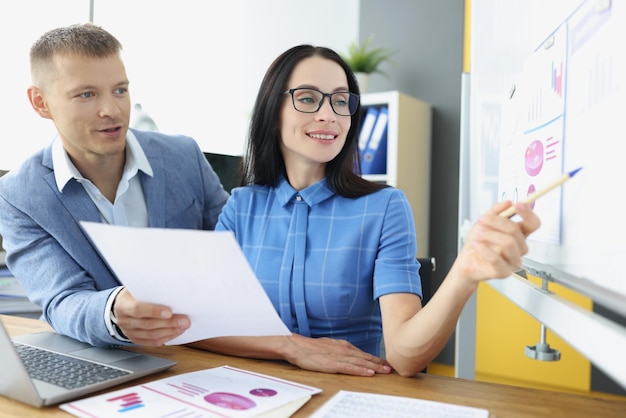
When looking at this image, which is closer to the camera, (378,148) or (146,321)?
(146,321)

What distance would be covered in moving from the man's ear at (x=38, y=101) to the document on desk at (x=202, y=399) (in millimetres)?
909

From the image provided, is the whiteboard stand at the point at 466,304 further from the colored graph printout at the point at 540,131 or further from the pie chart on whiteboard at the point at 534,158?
the pie chart on whiteboard at the point at 534,158

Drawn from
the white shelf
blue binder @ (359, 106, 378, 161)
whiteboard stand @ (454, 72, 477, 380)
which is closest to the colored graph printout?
whiteboard stand @ (454, 72, 477, 380)

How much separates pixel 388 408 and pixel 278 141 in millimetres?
803

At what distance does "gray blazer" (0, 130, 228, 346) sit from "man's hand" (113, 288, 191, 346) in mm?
66

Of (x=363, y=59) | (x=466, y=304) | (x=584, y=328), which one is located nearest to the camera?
(x=584, y=328)

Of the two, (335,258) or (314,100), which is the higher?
(314,100)

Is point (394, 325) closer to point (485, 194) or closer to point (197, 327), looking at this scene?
point (197, 327)

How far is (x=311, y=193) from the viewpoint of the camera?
1296 mm

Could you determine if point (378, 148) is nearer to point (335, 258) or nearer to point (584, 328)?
point (335, 258)

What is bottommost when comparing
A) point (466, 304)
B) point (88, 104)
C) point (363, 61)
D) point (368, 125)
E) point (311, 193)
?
point (466, 304)

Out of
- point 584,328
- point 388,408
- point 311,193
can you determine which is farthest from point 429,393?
point 311,193

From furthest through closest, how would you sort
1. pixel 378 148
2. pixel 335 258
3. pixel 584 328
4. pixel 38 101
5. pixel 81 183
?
1. pixel 378 148
2. pixel 38 101
3. pixel 81 183
4. pixel 335 258
5. pixel 584 328

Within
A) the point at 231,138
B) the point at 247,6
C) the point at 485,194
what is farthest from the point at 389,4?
the point at 485,194
